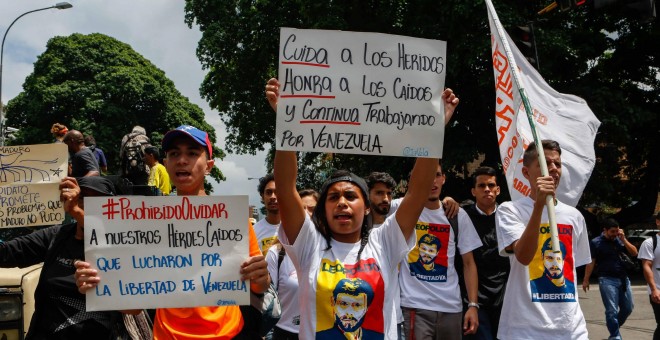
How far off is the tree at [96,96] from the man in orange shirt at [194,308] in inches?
1165

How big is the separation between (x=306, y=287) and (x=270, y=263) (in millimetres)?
1404

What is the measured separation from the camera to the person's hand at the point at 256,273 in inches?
120

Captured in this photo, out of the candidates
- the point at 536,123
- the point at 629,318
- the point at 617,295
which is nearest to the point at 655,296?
the point at 617,295

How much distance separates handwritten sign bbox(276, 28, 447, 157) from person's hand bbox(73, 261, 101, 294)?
1.12m

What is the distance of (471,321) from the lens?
5273 millimetres

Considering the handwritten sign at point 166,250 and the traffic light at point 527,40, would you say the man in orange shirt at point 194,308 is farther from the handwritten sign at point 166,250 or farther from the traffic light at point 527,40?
the traffic light at point 527,40

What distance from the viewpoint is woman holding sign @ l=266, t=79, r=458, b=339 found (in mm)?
3230

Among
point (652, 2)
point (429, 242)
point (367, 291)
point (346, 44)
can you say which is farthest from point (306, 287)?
point (652, 2)

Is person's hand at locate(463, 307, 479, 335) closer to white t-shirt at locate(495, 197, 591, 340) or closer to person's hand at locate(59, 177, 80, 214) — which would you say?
white t-shirt at locate(495, 197, 591, 340)

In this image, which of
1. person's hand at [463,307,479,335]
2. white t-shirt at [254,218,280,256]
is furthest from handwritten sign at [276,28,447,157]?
person's hand at [463,307,479,335]

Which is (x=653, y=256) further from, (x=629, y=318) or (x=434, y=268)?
(x=434, y=268)

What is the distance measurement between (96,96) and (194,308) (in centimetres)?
3286

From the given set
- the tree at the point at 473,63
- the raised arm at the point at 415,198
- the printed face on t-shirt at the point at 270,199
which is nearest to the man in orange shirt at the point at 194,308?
the raised arm at the point at 415,198

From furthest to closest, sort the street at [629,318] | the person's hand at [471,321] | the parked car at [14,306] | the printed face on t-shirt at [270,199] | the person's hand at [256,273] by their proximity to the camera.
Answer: the street at [629,318]
the printed face on t-shirt at [270,199]
the person's hand at [471,321]
the parked car at [14,306]
the person's hand at [256,273]
